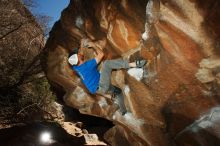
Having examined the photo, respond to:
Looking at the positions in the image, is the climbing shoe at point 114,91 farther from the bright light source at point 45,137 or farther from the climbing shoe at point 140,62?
the bright light source at point 45,137

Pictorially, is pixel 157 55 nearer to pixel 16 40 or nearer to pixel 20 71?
pixel 20 71

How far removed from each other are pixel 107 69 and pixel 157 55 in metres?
1.46

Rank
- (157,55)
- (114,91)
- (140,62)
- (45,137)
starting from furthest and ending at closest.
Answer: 1. (45,137)
2. (114,91)
3. (140,62)
4. (157,55)

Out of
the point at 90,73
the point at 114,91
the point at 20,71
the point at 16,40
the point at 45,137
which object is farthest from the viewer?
the point at 16,40

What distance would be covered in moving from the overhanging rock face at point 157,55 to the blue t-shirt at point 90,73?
49 centimetres

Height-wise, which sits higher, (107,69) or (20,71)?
(20,71)

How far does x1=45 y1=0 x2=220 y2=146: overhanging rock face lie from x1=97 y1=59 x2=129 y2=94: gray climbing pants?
0.28 meters

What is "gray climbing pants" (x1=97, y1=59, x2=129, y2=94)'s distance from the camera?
6.23m

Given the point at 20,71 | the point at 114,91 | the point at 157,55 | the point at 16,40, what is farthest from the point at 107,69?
the point at 16,40

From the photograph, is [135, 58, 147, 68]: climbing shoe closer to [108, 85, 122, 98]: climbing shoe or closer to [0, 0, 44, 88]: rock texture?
[108, 85, 122, 98]: climbing shoe

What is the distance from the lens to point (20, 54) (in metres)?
15.6

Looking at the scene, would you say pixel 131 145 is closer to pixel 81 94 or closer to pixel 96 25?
pixel 81 94

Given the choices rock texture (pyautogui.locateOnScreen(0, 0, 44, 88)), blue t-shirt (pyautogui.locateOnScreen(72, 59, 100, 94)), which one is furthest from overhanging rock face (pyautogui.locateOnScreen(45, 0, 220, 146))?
rock texture (pyautogui.locateOnScreen(0, 0, 44, 88))

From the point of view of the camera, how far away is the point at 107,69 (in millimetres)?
6395
